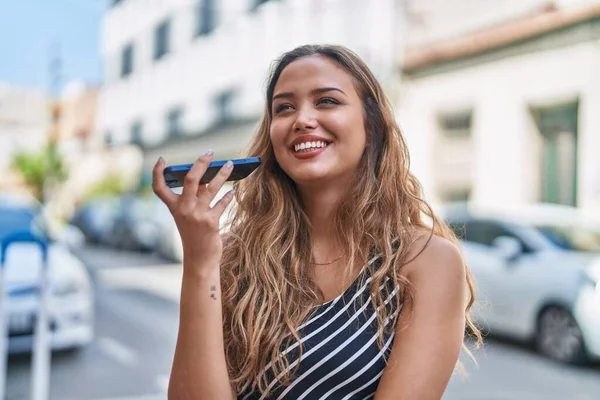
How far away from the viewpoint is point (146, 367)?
3852mm

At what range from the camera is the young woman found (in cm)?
93

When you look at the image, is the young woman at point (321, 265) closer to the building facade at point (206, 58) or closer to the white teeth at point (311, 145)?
the white teeth at point (311, 145)

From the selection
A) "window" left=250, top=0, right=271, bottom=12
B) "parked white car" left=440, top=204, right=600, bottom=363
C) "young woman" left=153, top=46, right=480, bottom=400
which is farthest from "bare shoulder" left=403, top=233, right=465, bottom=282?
"window" left=250, top=0, right=271, bottom=12

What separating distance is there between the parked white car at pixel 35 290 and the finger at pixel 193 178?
2574 millimetres

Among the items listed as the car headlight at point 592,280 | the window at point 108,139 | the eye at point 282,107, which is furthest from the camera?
the window at point 108,139

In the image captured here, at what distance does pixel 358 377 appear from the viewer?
3.10 feet

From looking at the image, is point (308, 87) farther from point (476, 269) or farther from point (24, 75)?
point (476, 269)

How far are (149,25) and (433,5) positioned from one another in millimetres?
2127

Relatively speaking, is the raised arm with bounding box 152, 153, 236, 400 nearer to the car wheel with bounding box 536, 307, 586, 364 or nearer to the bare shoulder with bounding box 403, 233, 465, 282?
the bare shoulder with bounding box 403, 233, 465, 282

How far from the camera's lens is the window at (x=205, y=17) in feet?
15.5

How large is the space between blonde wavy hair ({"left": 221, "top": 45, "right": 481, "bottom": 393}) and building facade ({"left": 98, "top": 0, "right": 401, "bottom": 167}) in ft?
11.0

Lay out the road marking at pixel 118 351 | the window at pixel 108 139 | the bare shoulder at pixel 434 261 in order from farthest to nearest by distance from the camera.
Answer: the window at pixel 108 139 → the road marking at pixel 118 351 → the bare shoulder at pixel 434 261

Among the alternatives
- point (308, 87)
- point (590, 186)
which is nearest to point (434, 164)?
point (590, 186)

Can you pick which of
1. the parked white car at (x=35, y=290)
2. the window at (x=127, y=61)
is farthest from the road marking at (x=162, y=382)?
the window at (x=127, y=61)
